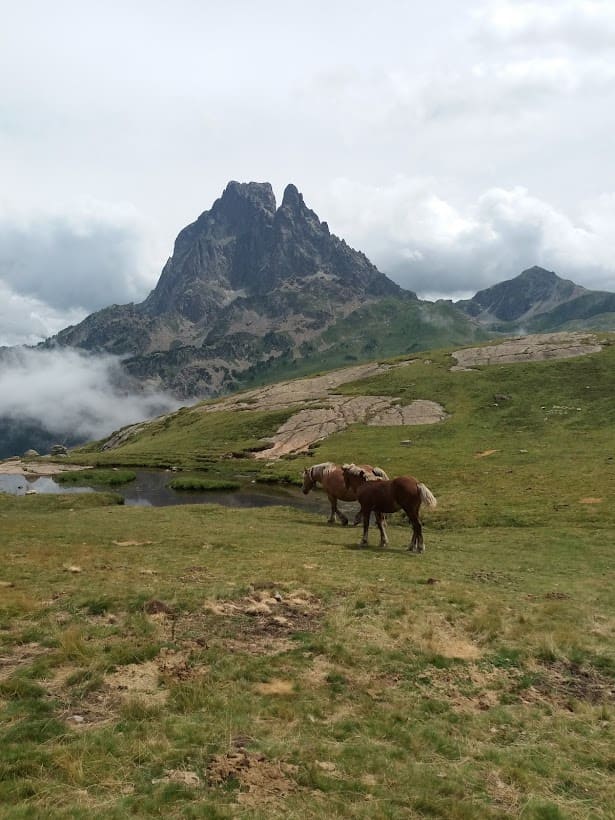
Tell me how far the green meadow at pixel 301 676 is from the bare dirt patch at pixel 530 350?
112m

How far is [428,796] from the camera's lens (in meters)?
8.06

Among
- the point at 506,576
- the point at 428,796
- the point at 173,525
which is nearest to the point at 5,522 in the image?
the point at 173,525

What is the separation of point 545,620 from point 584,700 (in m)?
5.02

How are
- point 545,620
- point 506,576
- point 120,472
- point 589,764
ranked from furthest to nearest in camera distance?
point 120,472
point 506,576
point 545,620
point 589,764

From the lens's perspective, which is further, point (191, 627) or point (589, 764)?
point (191, 627)

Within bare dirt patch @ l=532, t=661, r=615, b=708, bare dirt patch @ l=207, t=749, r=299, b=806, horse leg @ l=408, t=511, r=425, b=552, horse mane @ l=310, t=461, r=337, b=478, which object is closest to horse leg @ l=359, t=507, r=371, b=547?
horse leg @ l=408, t=511, r=425, b=552

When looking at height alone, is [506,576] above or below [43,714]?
below

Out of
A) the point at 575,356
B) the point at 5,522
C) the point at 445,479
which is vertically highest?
the point at 575,356

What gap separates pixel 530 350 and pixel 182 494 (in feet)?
375

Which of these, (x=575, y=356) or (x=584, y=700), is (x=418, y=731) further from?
(x=575, y=356)

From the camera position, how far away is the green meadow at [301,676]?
26.7ft

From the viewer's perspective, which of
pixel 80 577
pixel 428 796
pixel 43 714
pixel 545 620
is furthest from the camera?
pixel 80 577

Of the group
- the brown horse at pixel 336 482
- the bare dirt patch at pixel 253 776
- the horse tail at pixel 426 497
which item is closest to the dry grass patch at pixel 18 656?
the bare dirt patch at pixel 253 776

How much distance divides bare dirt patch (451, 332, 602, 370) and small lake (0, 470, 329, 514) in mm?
86437
